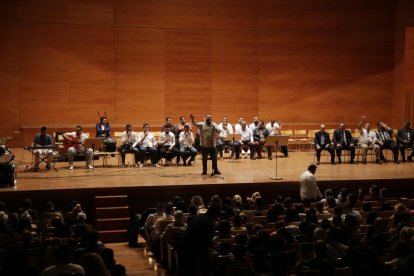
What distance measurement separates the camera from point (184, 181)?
40.1 feet

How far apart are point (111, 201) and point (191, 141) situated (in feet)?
14.6

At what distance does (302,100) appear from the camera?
20.5 metres

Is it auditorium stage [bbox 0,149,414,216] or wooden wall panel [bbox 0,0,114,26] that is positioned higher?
wooden wall panel [bbox 0,0,114,26]

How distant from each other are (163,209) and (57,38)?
35.6 ft

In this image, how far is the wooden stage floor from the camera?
11.9 metres

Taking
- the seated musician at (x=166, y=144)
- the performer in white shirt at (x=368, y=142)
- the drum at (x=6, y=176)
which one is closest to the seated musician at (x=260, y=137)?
the performer in white shirt at (x=368, y=142)

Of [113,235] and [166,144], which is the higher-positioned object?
[166,144]

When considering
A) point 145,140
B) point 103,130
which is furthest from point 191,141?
point 103,130

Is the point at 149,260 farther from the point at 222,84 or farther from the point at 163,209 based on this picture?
the point at 222,84

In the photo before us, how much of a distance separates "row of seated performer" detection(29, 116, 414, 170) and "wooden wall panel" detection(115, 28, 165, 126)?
3237 millimetres

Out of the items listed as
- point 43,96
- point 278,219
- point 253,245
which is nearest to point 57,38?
point 43,96

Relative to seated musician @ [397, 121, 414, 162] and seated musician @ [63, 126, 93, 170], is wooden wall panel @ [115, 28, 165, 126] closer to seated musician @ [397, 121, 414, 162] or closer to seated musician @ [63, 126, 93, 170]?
seated musician @ [63, 126, 93, 170]

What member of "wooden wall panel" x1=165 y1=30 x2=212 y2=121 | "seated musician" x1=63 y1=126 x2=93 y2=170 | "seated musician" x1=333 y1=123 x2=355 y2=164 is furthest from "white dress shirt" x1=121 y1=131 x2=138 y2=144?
"seated musician" x1=333 y1=123 x2=355 y2=164

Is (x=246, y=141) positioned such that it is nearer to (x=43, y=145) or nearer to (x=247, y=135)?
(x=247, y=135)
